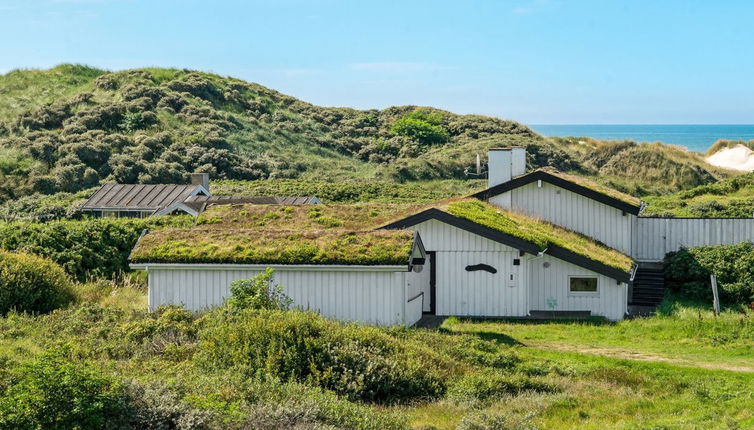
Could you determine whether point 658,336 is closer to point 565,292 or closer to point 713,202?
point 565,292

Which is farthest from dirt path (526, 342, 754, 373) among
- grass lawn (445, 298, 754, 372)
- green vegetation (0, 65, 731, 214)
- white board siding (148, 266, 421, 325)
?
green vegetation (0, 65, 731, 214)

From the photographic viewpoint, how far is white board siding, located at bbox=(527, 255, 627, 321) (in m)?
25.8

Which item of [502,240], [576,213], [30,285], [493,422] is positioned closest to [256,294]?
[30,285]

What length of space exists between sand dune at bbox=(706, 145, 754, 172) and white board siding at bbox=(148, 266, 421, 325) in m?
64.4

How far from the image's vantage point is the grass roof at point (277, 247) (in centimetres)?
2272

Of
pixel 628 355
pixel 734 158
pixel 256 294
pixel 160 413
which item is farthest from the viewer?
pixel 734 158

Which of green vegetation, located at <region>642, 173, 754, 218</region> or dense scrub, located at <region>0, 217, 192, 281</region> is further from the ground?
green vegetation, located at <region>642, 173, 754, 218</region>

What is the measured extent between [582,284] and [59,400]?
17899mm

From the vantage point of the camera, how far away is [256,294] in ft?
68.5

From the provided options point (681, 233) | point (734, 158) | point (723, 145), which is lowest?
point (681, 233)

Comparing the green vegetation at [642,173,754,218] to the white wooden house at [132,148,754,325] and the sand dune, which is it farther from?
the sand dune

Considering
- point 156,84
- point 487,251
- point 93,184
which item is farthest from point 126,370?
point 156,84

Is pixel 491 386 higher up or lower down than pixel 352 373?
lower down

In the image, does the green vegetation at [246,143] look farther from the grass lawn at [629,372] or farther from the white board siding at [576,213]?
the grass lawn at [629,372]
